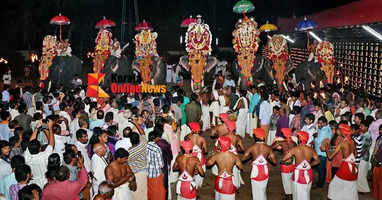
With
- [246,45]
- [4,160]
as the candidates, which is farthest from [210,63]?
[4,160]

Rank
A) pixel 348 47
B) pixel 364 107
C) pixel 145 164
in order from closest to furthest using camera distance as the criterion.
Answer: pixel 145 164, pixel 364 107, pixel 348 47

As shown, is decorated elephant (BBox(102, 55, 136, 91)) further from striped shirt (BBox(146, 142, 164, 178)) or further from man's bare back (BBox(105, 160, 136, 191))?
man's bare back (BBox(105, 160, 136, 191))

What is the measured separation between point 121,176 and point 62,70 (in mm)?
10241

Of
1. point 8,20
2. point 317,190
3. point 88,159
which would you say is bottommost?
point 317,190

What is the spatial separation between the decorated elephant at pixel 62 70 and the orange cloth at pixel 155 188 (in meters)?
9.17

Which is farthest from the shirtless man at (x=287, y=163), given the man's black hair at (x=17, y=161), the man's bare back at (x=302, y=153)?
the man's black hair at (x=17, y=161)

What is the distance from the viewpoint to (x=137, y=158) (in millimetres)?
6020

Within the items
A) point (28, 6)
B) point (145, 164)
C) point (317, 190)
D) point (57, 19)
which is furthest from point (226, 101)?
point (28, 6)

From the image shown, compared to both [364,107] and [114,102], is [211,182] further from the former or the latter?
[364,107]

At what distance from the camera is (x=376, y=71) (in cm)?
1352

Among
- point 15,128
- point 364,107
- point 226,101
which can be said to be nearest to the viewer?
point 15,128

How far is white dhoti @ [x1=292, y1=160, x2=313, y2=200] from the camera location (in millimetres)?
6430

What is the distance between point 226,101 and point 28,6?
2463 centimetres

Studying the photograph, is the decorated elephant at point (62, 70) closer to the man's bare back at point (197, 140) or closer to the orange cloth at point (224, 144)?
the man's bare back at point (197, 140)
